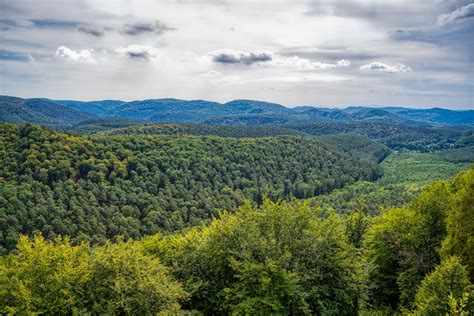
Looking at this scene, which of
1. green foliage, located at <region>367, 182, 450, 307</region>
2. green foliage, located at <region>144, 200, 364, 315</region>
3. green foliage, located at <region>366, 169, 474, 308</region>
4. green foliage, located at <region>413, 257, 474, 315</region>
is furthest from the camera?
green foliage, located at <region>367, 182, 450, 307</region>

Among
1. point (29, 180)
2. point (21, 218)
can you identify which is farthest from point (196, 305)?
point (29, 180)

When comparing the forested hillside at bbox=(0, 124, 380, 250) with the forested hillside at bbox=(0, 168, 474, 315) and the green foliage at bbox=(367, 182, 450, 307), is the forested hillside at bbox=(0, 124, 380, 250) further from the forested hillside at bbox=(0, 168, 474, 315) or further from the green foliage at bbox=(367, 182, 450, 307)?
the green foliage at bbox=(367, 182, 450, 307)

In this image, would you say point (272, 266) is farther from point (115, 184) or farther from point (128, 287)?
point (115, 184)

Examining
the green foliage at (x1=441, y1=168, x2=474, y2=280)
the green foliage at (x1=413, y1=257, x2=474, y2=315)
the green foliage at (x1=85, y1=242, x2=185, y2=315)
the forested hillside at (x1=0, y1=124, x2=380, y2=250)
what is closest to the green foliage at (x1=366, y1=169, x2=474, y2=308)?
the green foliage at (x1=441, y1=168, x2=474, y2=280)

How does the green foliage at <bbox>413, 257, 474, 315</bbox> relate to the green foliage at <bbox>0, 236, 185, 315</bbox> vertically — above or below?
above

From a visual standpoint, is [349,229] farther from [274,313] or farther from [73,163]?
[73,163]

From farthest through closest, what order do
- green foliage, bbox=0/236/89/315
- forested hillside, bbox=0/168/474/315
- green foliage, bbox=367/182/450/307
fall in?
green foliage, bbox=367/182/450/307 < forested hillside, bbox=0/168/474/315 < green foliage, bbox=0/236/89/315

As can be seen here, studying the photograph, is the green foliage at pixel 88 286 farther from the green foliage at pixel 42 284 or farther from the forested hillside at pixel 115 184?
the forested hillside at pixel 115 184

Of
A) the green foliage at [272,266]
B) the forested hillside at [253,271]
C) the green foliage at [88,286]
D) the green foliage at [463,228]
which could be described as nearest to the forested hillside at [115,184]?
the green foliage at [88,286]
